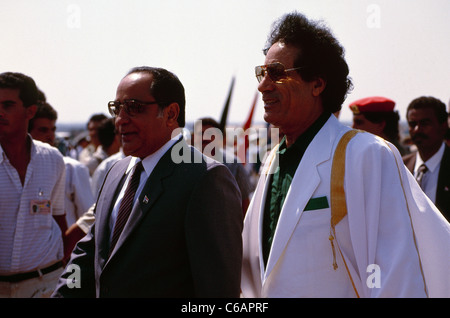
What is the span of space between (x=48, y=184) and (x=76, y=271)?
53.1 inches

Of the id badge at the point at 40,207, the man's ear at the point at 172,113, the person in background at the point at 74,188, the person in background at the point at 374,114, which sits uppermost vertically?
the man's ear at the point at 172,113

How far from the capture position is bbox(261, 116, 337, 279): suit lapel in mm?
2158

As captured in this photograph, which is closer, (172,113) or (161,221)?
(161,221)

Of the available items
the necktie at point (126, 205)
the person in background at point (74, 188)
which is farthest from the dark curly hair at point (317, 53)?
the person in background at point (74, 188)

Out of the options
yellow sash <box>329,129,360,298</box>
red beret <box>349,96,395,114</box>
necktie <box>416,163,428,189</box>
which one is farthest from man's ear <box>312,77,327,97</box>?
necktie <box>416,163,428,189</box>

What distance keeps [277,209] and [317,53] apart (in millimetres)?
853

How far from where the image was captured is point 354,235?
6.62ft

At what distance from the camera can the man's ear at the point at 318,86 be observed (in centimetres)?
254

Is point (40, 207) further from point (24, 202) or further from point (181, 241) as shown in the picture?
point (181, 241)

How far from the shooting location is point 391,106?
446cm

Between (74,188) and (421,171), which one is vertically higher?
(421,171)

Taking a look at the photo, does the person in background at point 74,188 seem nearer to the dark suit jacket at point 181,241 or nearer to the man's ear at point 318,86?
the dark suit jacket at point 181,241

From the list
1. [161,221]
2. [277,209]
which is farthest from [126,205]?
[277,209]

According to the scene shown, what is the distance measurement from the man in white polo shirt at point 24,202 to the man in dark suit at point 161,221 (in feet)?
3.54
